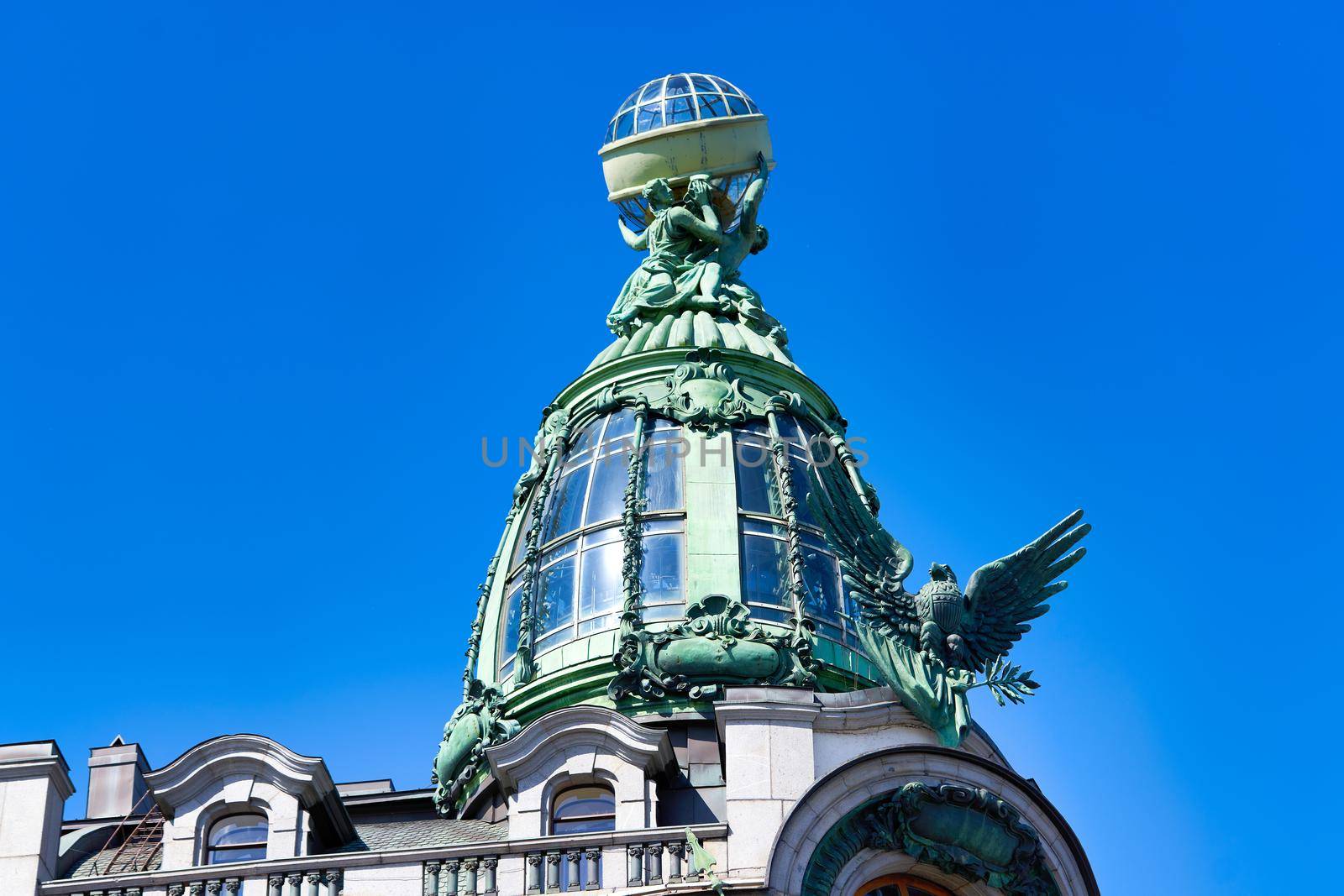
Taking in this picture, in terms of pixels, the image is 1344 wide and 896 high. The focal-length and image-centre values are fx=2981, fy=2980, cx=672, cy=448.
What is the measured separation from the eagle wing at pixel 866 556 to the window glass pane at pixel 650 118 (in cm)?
1216

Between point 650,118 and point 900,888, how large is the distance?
68.1 feet

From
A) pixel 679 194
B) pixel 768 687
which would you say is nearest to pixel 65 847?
pixel 768 687

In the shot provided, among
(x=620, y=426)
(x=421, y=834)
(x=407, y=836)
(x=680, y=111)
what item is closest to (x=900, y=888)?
(x=421, y=834)

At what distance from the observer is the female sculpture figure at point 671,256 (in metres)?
55.4

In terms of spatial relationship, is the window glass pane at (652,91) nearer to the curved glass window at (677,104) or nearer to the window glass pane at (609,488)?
the curved glass window at (677,104)

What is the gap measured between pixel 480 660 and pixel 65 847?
27.1 ft

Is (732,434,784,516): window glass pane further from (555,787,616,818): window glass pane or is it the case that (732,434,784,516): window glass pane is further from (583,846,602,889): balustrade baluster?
(583,846,602,889): balustrade baluster

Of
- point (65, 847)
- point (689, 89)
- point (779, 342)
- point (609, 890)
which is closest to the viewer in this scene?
point (609, 890)

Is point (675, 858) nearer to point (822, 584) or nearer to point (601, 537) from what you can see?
point (822, 584)

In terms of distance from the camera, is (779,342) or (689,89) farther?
(689,89)

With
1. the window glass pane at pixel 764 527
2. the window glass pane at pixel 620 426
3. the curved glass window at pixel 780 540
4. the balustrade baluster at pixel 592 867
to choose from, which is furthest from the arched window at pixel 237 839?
the window glass pane at pixel 620 426

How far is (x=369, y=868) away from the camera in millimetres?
42844

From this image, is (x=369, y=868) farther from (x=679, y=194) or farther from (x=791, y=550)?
(x=679, y=194)

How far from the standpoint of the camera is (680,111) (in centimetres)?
5925
